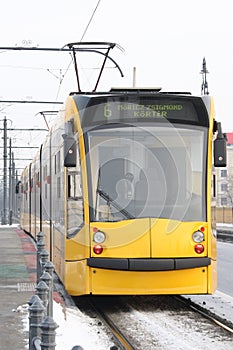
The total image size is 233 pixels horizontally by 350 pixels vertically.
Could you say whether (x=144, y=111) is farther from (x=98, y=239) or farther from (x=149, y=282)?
(x=149, y=282)

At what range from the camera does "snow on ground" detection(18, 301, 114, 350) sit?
8.70 meters

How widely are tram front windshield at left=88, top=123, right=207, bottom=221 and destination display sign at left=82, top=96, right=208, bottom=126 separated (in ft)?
0.45

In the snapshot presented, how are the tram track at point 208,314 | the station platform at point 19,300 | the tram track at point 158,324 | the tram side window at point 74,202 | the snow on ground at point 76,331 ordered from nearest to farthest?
1. the snow on ground at point 76,331
2. the station platform at point 19,300
3. the tram track at point 158,324
4. the tram track at point 208,314
5. the tram side window at point 74,202

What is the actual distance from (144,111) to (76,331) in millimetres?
3604

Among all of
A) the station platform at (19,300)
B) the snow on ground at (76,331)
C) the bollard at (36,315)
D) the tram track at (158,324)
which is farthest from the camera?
the tram track at (158,324)

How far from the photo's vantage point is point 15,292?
13086 millimetres

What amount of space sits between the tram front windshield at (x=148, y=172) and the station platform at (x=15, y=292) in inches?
75.4

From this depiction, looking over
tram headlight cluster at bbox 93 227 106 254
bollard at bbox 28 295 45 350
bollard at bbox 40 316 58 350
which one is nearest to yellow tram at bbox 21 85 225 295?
tram headlight cluster at bbox 93 227 106 254

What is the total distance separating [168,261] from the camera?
10891 millimetres

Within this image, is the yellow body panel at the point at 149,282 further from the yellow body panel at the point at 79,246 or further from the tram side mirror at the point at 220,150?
the tram side mirror at the point at 220,150

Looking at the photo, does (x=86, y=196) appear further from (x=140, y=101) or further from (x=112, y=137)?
(x=140, y=101)

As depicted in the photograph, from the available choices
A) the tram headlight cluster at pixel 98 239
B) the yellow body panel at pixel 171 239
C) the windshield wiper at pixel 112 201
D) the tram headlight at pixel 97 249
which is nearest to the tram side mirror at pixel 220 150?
the yellow body panel at pixel 171 239

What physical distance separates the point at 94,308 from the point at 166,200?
96.0 inches

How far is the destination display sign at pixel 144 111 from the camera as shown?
11391mm
